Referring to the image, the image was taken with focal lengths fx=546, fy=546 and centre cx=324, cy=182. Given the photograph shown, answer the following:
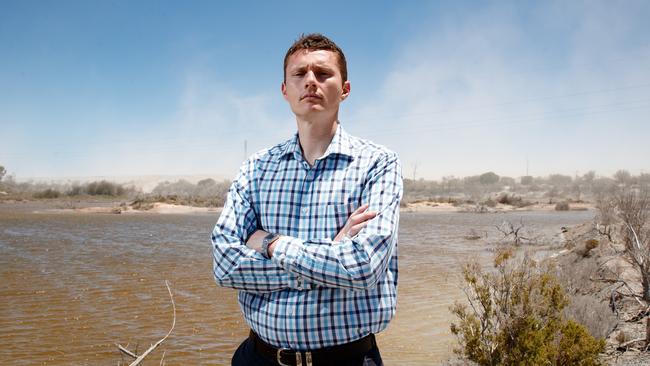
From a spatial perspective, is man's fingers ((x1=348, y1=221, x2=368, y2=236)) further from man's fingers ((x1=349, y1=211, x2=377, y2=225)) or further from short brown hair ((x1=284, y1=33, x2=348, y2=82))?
short brown hair ((x1=284, y1=33, x2=348, y2=82))

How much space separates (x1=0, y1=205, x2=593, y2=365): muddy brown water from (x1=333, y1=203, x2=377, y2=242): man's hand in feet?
18.2

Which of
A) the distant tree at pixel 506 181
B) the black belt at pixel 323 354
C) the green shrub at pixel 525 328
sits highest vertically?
the distant tree at pixel 506 181

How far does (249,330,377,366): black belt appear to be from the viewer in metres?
1.97

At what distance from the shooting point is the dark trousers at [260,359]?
1.99 metres

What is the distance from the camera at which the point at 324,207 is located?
216cm

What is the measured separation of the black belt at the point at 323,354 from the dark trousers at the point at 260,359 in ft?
0.05

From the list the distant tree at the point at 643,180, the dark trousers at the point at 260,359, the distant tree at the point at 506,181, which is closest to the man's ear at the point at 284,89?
the dark trousers at the point at 260,359

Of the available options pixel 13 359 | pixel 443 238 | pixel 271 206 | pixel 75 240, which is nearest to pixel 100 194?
pixel 75 240

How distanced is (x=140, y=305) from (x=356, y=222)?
9.50 meters

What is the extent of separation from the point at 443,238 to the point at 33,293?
709 inches

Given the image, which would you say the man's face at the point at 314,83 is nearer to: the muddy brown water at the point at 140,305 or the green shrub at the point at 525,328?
the green shrub at the point at 525,328

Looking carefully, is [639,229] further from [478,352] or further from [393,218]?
[393,218]

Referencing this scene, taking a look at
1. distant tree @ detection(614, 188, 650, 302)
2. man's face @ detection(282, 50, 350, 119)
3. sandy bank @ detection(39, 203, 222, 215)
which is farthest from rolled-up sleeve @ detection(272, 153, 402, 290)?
sandy bank @ detection(39, 203, 222, 215)

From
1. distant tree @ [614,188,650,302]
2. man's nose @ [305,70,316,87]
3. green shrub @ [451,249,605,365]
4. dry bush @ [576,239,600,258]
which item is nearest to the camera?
man's nose @ [305,70,316,87]
